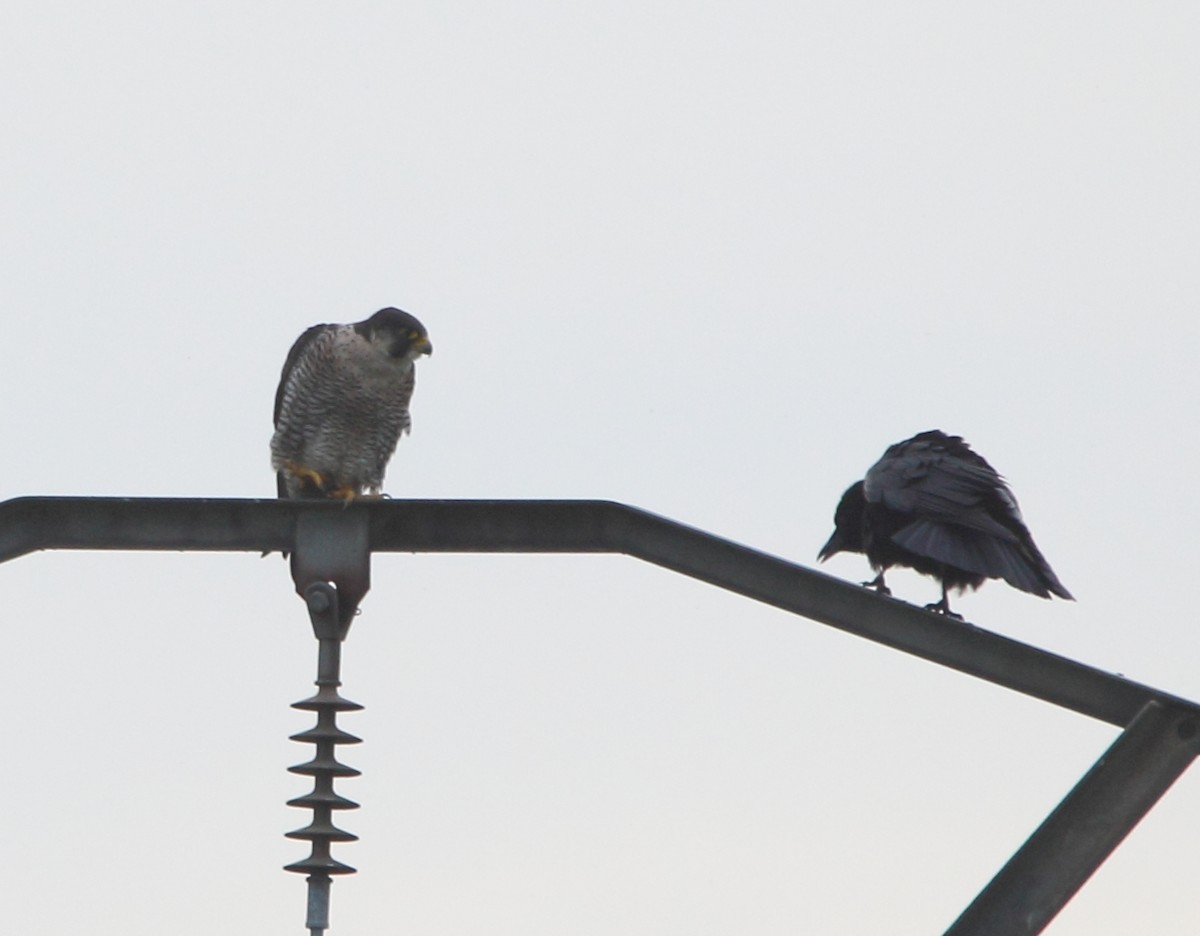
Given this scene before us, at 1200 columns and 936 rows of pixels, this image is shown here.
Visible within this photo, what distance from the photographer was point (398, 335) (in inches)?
314

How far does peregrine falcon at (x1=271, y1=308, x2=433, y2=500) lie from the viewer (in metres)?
8.02

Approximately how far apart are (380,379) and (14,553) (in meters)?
4.81

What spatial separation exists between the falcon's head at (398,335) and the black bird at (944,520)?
1878 millimetres

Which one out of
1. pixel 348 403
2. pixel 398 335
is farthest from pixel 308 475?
pixel 398 335

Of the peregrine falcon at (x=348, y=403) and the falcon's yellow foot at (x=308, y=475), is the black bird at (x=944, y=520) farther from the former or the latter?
the falcon's yellow foot at (x=308, y=475)

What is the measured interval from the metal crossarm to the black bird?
299 cm

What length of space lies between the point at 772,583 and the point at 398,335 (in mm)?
5035

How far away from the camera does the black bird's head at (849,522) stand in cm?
794

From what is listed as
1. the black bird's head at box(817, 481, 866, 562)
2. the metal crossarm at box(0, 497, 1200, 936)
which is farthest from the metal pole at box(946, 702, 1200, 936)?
the black bird's head at box(817, 481, 866, 562)

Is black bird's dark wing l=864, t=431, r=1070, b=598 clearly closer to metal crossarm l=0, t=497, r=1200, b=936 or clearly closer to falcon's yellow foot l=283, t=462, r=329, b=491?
falcon's yellow foot l=283, t=462, r=329, b=491

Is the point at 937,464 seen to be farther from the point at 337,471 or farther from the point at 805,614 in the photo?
the point at 805,614

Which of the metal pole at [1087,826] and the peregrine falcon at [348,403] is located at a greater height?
the peregrine falcon at [348,403]

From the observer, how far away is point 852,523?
7.98 meters

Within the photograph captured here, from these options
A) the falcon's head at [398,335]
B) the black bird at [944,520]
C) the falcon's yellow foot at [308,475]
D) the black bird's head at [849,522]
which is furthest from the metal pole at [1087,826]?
the falcon's yellow foot at [308,475]
